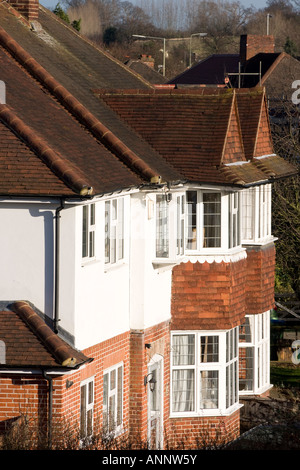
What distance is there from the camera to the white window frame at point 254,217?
2392 centimetres

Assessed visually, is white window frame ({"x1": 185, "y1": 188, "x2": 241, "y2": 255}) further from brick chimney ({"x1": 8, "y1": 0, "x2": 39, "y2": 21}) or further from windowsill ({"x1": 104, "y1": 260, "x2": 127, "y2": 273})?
brick chimney ({"x1": 8, "y1": 0, "x2": 39, "y2": 21})

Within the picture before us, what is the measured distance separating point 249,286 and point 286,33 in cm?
11444

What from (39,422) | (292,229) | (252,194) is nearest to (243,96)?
(252,194)

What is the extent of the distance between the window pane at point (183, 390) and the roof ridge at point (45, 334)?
504 cm

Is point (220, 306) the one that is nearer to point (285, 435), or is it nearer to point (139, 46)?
point (285, 435)

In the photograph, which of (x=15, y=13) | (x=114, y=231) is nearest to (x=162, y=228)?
(x=114, y=231)

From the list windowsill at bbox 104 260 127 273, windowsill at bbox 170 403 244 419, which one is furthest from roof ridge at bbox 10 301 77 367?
windowsill at bbox 170 403 244 419

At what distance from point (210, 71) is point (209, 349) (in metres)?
48.9

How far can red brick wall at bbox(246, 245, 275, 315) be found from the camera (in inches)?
931

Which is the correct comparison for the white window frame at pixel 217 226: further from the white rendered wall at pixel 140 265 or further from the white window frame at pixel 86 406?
the white window frame at pixel 86 406

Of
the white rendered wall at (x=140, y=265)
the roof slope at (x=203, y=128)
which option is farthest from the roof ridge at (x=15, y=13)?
the white rendered wall at (x=140, y=265)

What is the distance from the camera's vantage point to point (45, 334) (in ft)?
55.3

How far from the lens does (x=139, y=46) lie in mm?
130250

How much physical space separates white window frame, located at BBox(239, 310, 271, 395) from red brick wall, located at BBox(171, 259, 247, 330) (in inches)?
129
